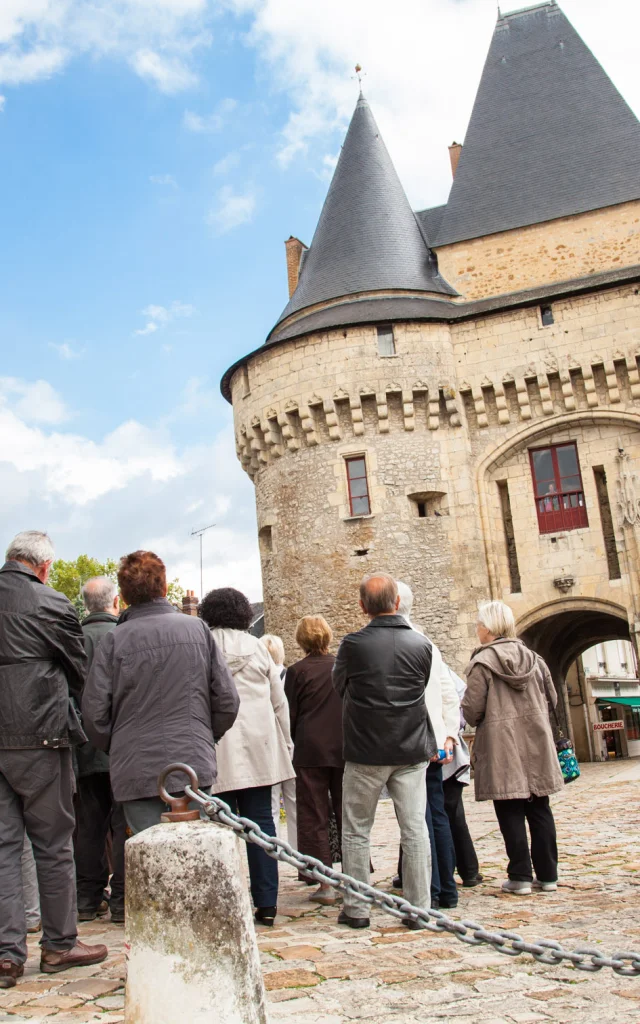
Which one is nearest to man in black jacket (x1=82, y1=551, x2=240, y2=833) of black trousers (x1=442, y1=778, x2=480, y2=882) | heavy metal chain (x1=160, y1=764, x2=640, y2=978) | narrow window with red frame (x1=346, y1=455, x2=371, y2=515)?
heavy metal chain (x1=160, y1=764, x2=640, y2=978)

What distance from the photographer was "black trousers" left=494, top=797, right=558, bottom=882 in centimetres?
515

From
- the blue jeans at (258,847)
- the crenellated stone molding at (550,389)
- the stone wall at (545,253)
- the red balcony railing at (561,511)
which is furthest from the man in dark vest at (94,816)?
the stone wall at (545,253)

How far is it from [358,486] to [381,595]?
13379 mm

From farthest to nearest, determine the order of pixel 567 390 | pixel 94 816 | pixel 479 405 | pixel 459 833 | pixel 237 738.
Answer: pixel 479 405
pixel 567 390
pixel 459 833
pixel 94 816
pixel 237 738

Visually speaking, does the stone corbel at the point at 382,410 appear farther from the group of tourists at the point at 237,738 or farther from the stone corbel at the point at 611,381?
the group of tourists at the point at 237,738

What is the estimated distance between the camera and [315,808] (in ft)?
17.6

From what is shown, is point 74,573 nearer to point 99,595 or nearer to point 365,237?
point 365,237

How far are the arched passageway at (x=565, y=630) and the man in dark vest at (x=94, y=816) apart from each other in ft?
43.9

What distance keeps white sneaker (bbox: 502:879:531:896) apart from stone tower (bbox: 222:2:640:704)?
1196cm

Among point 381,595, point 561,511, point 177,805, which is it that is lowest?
point 177,805

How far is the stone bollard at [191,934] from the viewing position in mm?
2535

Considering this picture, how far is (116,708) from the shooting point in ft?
13.2

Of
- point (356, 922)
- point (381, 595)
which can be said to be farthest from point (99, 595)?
point (356, 922)

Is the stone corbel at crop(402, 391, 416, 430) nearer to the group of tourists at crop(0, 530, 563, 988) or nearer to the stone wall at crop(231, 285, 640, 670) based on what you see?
the stone wall at crop(231, 285, 640, 670)
